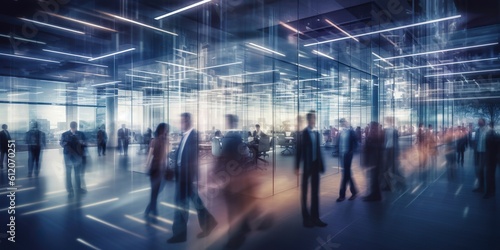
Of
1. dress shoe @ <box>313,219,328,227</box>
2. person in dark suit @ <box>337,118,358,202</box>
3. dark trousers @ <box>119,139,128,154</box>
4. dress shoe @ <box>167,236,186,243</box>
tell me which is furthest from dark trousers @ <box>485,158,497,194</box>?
dark trousers @ <box>119,139,128,154</box>

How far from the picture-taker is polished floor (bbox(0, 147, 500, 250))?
3229 mm

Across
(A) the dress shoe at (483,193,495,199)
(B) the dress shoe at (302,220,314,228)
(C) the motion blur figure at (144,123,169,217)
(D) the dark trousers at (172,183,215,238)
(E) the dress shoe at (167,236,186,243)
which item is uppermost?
(C) the motion blur figure at (144,123,169,217)

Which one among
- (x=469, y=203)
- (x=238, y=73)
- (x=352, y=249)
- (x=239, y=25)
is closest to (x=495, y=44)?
(x=469, y=203)

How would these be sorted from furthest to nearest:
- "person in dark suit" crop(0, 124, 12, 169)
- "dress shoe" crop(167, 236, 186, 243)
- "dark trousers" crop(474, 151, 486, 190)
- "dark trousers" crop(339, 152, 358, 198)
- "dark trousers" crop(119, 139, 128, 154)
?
"dark trousers" crop(119, 139, 128, 154) → "person in dark suit" crop(0, 124, 12, 169) → "dark trousers" crop(474, 151, 486, 190) → "dark trousers" crop(339, 152, 358, 198) → "dress shoe" crop(167, 236, 186, 243)

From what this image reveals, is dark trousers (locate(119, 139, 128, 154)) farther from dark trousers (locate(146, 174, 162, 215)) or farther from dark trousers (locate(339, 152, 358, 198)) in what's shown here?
dark trousers (locate(339, 152, 358, 198))

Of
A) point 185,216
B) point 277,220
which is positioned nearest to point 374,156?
point 277,220

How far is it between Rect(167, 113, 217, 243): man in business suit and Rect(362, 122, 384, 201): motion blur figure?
352 cm

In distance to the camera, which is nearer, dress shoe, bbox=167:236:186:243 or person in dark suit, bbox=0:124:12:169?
dress shoe, bbox=167:236:186:243

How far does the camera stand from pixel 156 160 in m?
4.10

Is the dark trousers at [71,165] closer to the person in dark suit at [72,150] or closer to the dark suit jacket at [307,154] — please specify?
the person in dark suit at [72,150]

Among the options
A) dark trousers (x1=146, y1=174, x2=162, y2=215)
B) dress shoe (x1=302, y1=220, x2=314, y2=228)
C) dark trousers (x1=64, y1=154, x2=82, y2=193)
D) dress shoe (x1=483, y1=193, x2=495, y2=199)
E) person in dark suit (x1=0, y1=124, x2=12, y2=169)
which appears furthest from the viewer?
person in dark suit (x1=0, y1=124, x2=12, y2=169)

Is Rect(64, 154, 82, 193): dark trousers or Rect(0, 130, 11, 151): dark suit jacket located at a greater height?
Rect(0, 130, 11, 151): dark suit jacket

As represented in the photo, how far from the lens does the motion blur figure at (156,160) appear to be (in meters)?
4.01

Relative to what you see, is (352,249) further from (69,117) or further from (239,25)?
(69,117)
